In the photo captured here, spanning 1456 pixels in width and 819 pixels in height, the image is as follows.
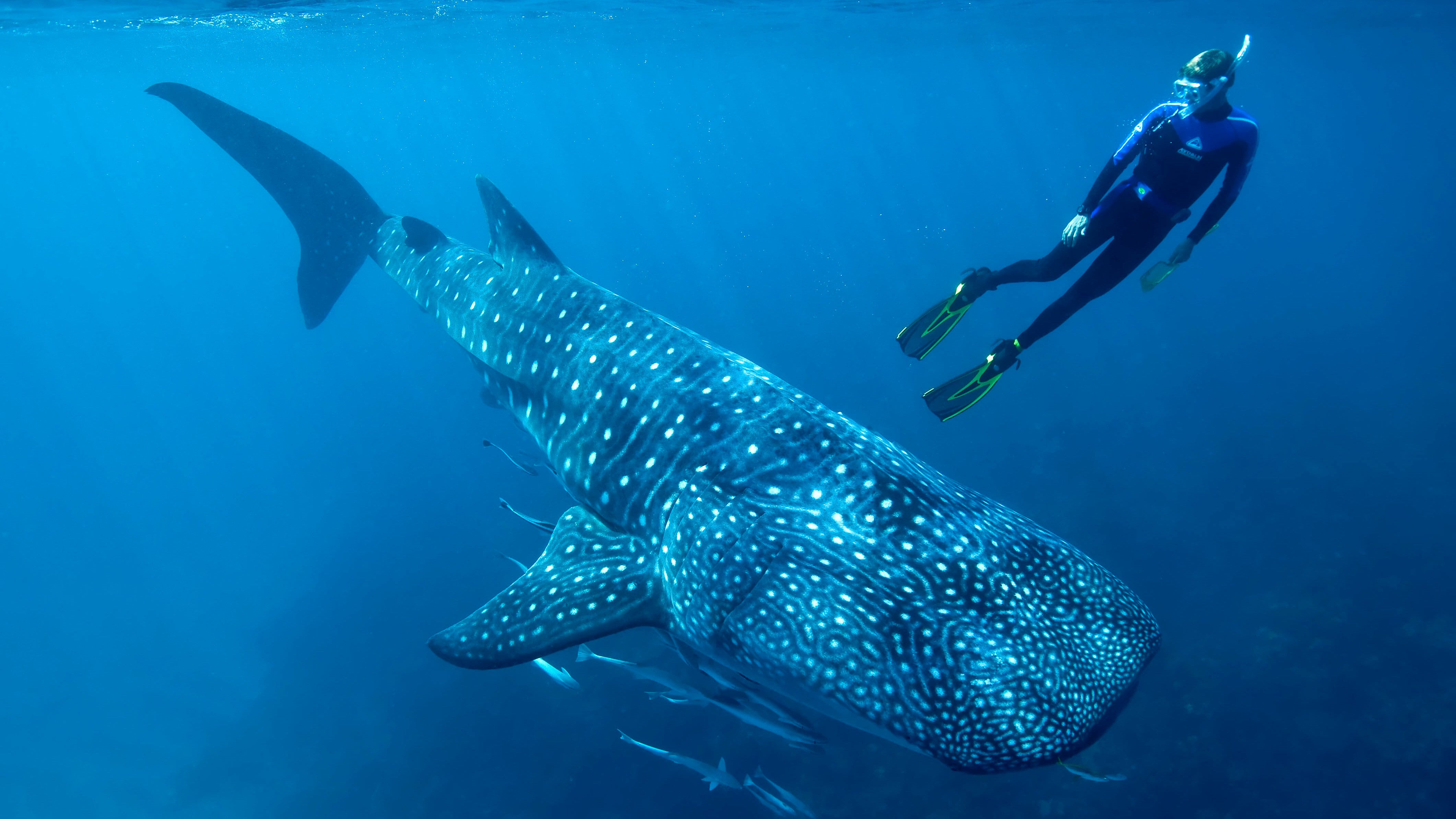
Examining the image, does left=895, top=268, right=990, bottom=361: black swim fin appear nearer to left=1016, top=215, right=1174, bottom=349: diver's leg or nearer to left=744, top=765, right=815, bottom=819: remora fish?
left=1016, top=215, right=1174, bottom=349: diver's leg

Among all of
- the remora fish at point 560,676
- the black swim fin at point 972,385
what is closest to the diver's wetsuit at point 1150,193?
the black swim fin at point 972,385

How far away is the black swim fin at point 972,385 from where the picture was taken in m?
5.98

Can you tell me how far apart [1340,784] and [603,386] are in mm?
10105

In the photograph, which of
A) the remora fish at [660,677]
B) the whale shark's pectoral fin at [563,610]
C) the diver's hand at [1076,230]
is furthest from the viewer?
the diver's hand at [1076,230]

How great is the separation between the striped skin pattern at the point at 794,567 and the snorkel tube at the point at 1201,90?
3994 mm

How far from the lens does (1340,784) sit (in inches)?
323

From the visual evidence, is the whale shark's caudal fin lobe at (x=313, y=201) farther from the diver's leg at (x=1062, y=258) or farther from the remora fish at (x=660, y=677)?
the diver's leg at (x=1062, y=258)

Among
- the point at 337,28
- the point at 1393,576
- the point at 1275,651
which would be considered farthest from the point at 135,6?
the point at 1393,576

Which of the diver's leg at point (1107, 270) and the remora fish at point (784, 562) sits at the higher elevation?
the diver's leg at point (1107, 270)

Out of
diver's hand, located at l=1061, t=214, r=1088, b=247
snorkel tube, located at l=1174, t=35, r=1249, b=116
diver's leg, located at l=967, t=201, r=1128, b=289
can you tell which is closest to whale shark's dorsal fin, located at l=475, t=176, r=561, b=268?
diver's leg, located at l=967, t=201, r=1128, b=289

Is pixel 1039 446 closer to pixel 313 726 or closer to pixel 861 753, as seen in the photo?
pixel 861 753

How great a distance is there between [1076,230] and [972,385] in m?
1.78

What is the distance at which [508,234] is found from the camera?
252 inches

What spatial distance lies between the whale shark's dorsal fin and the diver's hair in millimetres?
5564
